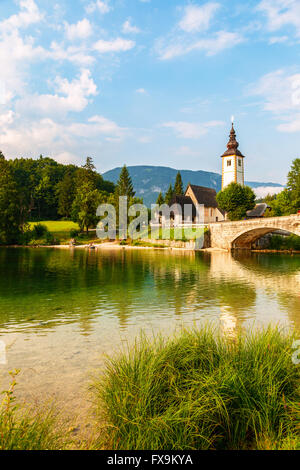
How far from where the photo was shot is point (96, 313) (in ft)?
40.1

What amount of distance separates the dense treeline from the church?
71.9 ft

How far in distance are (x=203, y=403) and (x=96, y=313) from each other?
344 inches

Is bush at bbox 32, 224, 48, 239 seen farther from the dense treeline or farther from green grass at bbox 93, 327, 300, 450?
green grass at bbox 93, 327, 300, 450

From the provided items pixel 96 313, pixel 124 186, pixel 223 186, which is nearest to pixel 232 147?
pixel 223 186

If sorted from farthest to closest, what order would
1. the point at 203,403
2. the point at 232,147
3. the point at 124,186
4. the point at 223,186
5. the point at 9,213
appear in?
1. the point at 124,186
2. the point at 232,147
3. the point at 223,186
4. the point at 9,213
5. the point at 203,403

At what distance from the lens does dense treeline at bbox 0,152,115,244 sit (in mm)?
63594

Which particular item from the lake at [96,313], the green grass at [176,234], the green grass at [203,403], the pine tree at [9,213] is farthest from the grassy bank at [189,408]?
the pine tree at [9,213]

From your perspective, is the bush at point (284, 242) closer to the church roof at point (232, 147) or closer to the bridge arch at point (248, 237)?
the bridge arch at point (248, 237)

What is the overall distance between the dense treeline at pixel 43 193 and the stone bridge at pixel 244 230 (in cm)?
3296

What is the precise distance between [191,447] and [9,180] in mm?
72542

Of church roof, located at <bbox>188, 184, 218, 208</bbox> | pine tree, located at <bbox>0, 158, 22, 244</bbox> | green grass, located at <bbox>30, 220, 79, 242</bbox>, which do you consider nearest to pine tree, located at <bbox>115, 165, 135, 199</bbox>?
green grass, located at <bbox>30, 220, 79, 242</bbox>

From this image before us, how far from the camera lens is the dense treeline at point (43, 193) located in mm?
63594

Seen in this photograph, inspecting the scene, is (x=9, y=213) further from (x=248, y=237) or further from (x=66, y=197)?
(x=248, y=237)

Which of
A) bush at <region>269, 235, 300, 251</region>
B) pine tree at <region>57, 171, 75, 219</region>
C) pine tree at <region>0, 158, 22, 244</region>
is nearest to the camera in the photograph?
bush at <region>269, 235, 300, 251</region>
